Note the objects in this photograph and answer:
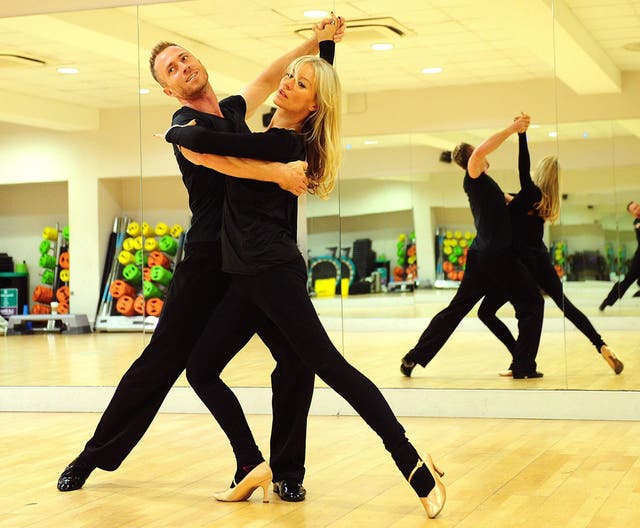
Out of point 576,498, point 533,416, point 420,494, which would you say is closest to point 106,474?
point 420,494

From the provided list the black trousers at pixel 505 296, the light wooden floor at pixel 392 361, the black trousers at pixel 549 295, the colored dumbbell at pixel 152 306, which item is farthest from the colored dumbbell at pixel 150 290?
the black trousers at pixel 549 295

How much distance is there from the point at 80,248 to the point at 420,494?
11.7 ft

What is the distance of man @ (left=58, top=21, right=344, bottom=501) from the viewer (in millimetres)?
3564

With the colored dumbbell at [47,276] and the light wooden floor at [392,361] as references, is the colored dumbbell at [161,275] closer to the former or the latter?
the light wooden floor at [392,361]

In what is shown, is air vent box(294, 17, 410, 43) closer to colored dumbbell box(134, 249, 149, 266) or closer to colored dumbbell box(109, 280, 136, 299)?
colored dumbbell box(134, 249, 149, 266)

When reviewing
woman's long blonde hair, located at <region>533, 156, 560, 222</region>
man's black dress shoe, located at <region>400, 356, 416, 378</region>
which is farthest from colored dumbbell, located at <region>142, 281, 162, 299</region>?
woman's long blonde hair, located at <region>533, 156, 560, 222</region>

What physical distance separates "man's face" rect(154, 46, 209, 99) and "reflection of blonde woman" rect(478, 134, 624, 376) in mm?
2023

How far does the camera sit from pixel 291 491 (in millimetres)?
3523

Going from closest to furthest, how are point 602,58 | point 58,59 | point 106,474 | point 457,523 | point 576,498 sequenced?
point 457,523, point 576,498, point 106,474, point 602,58, point 58,59

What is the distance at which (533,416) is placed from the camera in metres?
5.16

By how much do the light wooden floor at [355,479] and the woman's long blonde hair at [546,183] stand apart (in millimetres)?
1020

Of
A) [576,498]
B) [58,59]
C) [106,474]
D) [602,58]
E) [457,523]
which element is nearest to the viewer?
[457,523]

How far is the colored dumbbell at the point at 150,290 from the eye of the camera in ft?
19.6

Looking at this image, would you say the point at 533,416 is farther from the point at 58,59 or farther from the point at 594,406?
the point at 58,59
